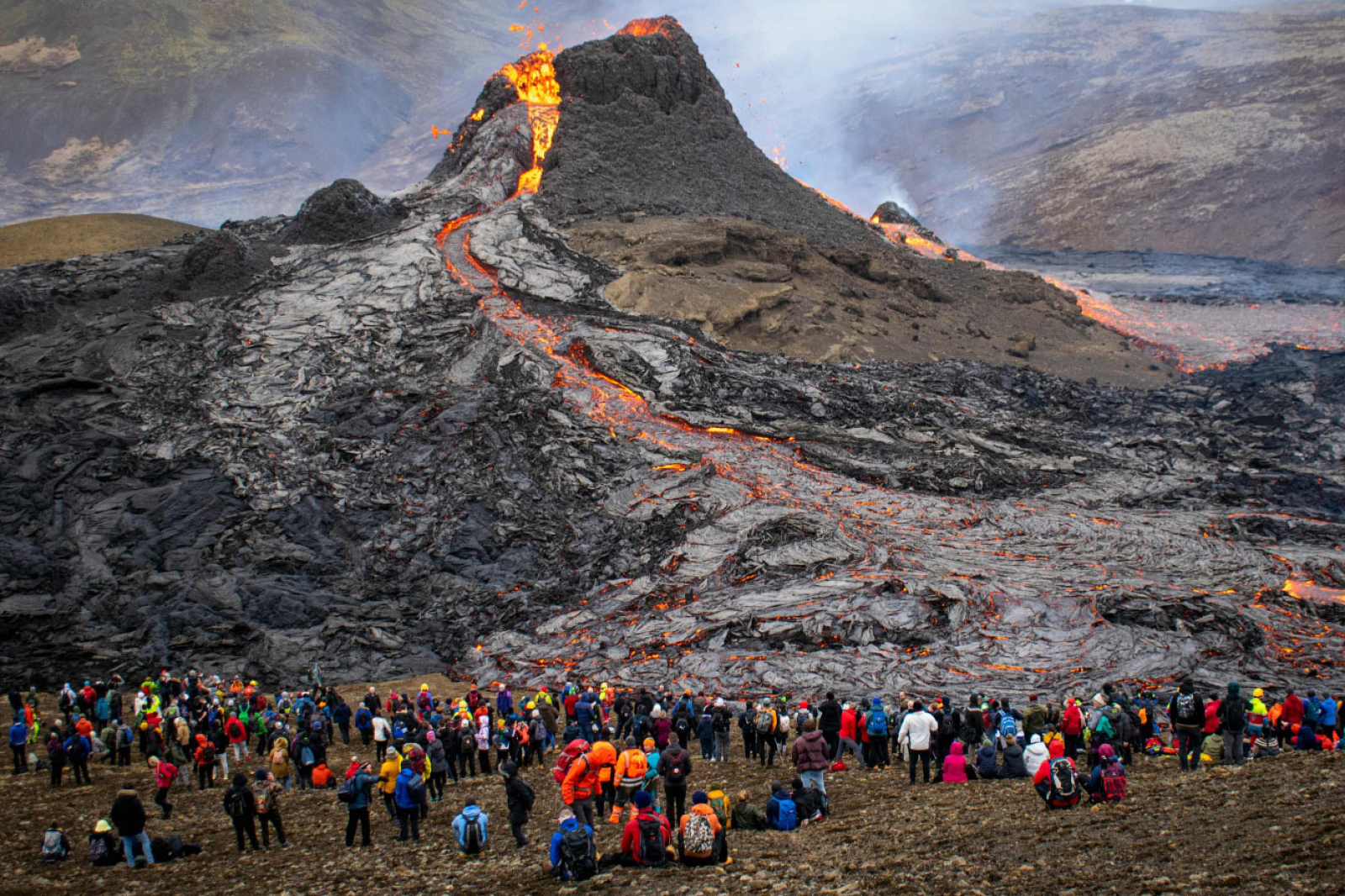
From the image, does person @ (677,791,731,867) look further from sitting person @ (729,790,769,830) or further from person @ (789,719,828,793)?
person @ (789,719,828,793)

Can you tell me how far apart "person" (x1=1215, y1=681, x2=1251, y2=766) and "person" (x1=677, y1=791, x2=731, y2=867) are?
25.1 feet

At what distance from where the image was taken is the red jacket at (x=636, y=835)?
10977 millimetres

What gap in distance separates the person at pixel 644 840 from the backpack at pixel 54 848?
7.63 meters

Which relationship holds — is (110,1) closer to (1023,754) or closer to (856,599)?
(856,599)

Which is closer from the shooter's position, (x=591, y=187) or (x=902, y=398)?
(x=902, y=398)

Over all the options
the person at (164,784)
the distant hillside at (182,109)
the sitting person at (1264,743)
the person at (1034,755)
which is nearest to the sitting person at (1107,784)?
the person at (1034,755)

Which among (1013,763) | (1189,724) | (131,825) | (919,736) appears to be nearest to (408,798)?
(131,825)

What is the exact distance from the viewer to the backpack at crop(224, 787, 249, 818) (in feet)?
42.9

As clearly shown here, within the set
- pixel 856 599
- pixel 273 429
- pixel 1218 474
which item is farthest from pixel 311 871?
pixel 1218 474

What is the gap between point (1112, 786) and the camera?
12.3 meters

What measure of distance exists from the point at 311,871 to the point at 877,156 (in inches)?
5619

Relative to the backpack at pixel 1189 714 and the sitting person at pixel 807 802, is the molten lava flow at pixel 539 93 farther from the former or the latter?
the sitting person at pixel 807 802

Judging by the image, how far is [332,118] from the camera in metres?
132

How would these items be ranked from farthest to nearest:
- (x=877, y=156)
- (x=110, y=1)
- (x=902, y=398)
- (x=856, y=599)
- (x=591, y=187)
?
(x=877, y=156) < (x=110, y=1) < (x=591, y=187) < (x=902, y=398) < (x=856, y=599)
